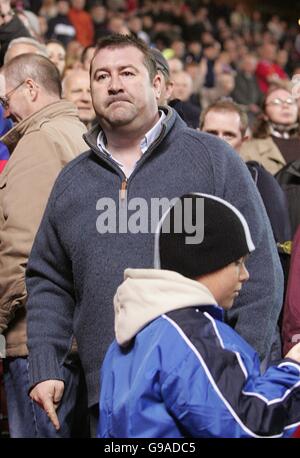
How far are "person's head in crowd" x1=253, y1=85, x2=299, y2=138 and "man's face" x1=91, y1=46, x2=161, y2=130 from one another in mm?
3429

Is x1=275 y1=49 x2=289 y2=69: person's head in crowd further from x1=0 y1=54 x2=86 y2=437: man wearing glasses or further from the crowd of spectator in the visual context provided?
x1=0 y1=54 x2=86 y2=437: man wearing glasses

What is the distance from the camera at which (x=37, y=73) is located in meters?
5.32

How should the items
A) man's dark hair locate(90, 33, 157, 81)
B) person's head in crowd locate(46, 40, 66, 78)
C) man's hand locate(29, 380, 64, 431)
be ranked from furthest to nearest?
person's head in crowd locate(46, 40, 66, 78)
man's dark hair locate(90, 33, 157, 81)
man's hand locate(29, 380, 64, 431)

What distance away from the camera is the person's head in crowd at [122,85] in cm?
408

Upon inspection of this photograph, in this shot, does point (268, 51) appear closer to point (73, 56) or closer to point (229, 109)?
point (73, 56)

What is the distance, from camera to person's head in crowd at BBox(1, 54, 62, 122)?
5.32 metres

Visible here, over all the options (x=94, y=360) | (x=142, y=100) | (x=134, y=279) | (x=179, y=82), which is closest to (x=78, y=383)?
(x=94, y=360)

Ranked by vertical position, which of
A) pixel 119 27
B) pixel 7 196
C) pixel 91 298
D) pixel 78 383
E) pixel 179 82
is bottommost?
pixel 78 383

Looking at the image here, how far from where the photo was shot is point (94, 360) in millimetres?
4027

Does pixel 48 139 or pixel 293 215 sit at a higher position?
pixel 48 139

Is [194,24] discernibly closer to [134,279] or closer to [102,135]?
[102,135]

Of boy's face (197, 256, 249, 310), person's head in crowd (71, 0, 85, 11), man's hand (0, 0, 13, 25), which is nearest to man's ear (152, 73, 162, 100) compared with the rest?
boy's face (197, 256, 249, 310)

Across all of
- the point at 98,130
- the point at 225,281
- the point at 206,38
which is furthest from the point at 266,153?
the point at 206,38
